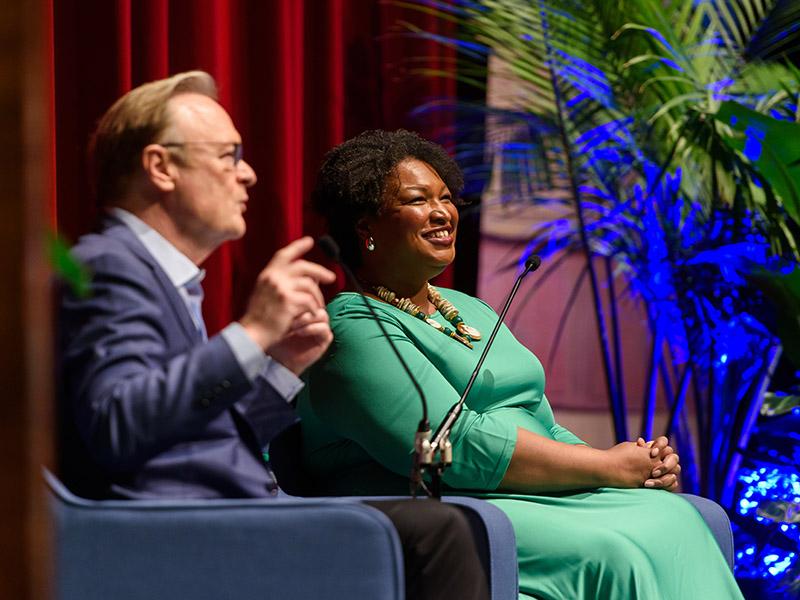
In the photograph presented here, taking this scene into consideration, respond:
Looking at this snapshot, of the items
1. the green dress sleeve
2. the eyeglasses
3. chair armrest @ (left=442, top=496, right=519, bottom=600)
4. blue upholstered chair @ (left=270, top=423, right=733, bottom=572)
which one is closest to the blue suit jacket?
the eyeglasses

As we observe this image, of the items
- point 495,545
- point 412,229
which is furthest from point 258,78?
point 495,545

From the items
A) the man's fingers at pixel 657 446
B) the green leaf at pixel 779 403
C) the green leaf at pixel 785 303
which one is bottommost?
the green leaf at pixel 779 403

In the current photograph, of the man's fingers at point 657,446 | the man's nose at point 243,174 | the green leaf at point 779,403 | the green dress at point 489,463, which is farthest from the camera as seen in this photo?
the green leaf at point 779,403

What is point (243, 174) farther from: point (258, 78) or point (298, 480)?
point (258, 78)

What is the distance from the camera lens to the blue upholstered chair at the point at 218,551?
1.22 meters

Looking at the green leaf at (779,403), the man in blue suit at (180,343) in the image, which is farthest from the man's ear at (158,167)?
the green leaf at (779,403)

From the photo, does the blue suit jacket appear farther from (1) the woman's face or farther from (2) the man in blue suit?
(1) the woman's face

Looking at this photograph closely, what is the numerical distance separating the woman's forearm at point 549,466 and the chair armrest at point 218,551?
0.60m

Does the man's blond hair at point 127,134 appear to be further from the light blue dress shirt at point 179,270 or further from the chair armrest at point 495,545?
the chair armrest at point 495,545

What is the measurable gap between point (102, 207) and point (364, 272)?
2.40 feet

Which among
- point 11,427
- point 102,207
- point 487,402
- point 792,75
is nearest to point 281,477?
point 487,402

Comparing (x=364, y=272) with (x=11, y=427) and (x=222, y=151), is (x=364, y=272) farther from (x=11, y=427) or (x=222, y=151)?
(x=11, y=427)

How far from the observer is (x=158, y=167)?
1378mm

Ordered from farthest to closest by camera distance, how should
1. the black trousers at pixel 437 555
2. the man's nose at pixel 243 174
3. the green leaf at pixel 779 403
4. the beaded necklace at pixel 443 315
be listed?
the green leaf at pixel 779 403 → the beaded necklace at pixel 443 315 → the man's nose at pixel 243 174 → the black trousers at pixel 437 555
